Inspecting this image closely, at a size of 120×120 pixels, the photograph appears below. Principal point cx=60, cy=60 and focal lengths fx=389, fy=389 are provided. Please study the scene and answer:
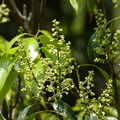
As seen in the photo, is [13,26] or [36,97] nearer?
[36,97]

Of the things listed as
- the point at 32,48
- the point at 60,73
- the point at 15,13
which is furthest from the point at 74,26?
the point at 60,73

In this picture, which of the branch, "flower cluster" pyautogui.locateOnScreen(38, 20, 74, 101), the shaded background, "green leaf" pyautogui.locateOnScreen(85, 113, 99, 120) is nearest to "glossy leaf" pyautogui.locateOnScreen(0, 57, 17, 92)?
"flower cluster" pyautogui.locateOnScreen(38, 20, 74, 101)

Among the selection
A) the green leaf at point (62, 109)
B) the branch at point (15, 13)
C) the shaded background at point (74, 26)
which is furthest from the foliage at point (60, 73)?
the shaded background at point (74, 26)

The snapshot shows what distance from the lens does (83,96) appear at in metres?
1.04

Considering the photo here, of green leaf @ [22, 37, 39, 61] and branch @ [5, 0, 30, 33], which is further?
branch @ [5, 0, 30, 33]

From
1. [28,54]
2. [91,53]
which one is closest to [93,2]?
[91,53]

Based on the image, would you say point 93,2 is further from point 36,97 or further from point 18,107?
point 18,107

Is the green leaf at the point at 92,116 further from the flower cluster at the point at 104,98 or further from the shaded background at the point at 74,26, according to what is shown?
the shaded background at the point at 74,26

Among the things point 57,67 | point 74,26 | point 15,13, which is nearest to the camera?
point 57,67

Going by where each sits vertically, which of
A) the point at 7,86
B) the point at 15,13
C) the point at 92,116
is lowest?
the point at 92,116

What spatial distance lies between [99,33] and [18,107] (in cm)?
71

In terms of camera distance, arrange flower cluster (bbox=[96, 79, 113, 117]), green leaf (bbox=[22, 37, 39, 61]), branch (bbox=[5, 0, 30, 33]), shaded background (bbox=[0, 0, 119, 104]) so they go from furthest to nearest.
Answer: shaded background (bbox=[0, 0, 119, 104]) < branch (bbox=[5, 0, 30, 33]) < green leaf (bbox=[22, 37, 39, 61]) < flower cluster (bbox=[96, 79, 113, 117])

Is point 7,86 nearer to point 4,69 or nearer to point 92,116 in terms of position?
point 4,69

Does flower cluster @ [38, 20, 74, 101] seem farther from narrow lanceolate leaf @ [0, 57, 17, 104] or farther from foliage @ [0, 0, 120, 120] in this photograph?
narrow lanceolate leaf @ [0, 57, 17, 104]
